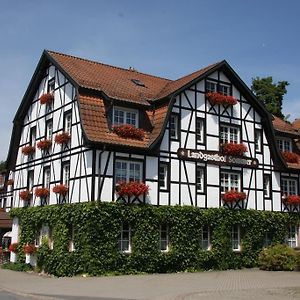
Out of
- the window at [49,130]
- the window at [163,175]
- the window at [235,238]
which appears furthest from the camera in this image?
the window at [49,130]

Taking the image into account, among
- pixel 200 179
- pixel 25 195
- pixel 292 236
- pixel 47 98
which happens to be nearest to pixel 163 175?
pixel 200 179

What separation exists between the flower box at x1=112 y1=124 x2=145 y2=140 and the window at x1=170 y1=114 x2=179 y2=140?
2.16 meters

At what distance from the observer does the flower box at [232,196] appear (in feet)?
86.8

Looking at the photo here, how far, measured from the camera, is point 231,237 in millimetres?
26984

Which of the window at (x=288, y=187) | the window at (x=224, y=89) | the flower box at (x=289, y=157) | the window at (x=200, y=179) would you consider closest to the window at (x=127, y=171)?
the window at (x=200, y=179)

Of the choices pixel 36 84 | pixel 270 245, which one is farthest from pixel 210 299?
pixel 36 84

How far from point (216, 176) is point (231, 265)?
15.4 feet

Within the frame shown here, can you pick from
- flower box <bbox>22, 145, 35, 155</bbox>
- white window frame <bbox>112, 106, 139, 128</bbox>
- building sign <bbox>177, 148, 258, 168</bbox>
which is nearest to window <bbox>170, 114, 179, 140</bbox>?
building sign <bbox>177, 148, 258, 168</bbox>

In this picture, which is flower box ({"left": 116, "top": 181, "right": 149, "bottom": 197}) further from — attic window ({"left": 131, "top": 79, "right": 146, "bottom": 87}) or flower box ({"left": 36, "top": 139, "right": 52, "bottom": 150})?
attic window ({"left": 131, "top": 79, "right": 146, "bottom": 87})

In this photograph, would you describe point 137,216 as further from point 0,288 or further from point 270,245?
point 270,245

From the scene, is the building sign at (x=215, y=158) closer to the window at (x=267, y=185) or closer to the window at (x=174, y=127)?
the window at (x=174, y=127)

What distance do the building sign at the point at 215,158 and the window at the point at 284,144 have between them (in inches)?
122

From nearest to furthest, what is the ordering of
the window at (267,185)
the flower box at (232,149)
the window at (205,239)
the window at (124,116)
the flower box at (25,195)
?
the window at (124,116) → the window at (205,239) → the flower box at (232,149) → the flower box at (25,195) → the window at (267,185)

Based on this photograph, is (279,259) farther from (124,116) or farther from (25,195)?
(25,195)
